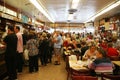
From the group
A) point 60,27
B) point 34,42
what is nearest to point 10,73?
point 34,42

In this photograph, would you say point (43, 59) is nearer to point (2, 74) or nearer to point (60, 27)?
point (2, 74)

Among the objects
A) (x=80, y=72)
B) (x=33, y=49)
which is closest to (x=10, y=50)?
(x=33, y=49)

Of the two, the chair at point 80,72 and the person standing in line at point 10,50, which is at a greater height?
the person standing in line at point 10,50

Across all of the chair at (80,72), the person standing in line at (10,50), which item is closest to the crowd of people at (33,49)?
the person standing in line at (10,50)

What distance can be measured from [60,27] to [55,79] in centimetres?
2303

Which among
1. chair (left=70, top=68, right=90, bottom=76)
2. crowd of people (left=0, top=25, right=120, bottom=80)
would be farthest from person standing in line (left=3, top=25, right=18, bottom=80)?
chair (left=70, top=68, right=90, bottom=76)

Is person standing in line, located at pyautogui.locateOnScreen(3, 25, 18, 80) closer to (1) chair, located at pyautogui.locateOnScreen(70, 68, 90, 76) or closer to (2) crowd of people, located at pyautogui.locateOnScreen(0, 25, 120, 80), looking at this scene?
(2) crowd of people, located at pyautogui.locateOnScreen(0, 25, 120, 80)

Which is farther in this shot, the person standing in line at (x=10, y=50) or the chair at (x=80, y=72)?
the person standing in line at (x=10, y=50)

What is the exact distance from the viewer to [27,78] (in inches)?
311

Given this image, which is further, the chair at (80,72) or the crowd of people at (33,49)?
the crowd of people at (33,49)

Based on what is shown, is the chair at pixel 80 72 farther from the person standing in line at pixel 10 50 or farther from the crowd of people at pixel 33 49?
the person standing in line at pixel 10 50

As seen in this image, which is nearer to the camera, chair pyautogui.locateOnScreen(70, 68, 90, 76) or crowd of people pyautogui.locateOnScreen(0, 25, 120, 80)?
chair pyautogui.locateOnScreen(70, 68, 90, 76)

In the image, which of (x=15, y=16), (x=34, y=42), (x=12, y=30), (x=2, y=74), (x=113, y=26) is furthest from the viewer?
(x=113, y=26)

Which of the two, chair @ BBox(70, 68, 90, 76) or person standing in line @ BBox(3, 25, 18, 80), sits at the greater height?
person standing in line @ BBox(3, 25, 18, 80)
